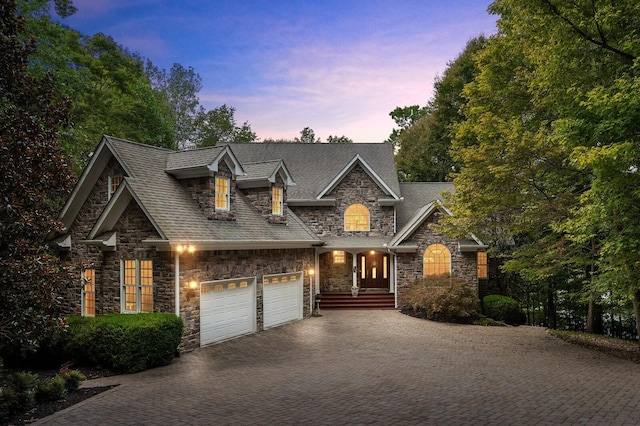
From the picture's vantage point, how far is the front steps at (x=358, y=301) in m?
21.8

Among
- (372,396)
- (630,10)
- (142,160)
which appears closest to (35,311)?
(372,396)

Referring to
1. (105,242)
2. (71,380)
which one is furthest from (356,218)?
(71,380)

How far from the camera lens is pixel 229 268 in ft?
48.3

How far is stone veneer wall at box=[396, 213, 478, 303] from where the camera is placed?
2075 centimetres

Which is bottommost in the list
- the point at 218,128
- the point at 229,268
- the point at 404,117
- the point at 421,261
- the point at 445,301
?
the point at 445,301

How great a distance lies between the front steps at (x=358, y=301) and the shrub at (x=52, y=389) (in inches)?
554

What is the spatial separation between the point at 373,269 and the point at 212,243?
12445 millimetres

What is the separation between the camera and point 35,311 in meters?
8.02

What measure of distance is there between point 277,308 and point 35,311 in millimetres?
10314

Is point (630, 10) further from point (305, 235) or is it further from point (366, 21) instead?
point (305, 235)

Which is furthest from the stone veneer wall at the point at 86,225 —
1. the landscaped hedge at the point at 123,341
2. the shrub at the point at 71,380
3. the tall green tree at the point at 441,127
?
the tall green tree at the point at 441,127

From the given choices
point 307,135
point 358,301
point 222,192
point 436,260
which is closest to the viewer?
point 222,192

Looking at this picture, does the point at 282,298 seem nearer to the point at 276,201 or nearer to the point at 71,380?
the point at 276,201

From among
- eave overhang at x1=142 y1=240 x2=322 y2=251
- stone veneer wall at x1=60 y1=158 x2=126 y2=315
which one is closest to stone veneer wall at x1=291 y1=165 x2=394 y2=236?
eave overhang at x1=142 y1=240 x2=322 y2=251
